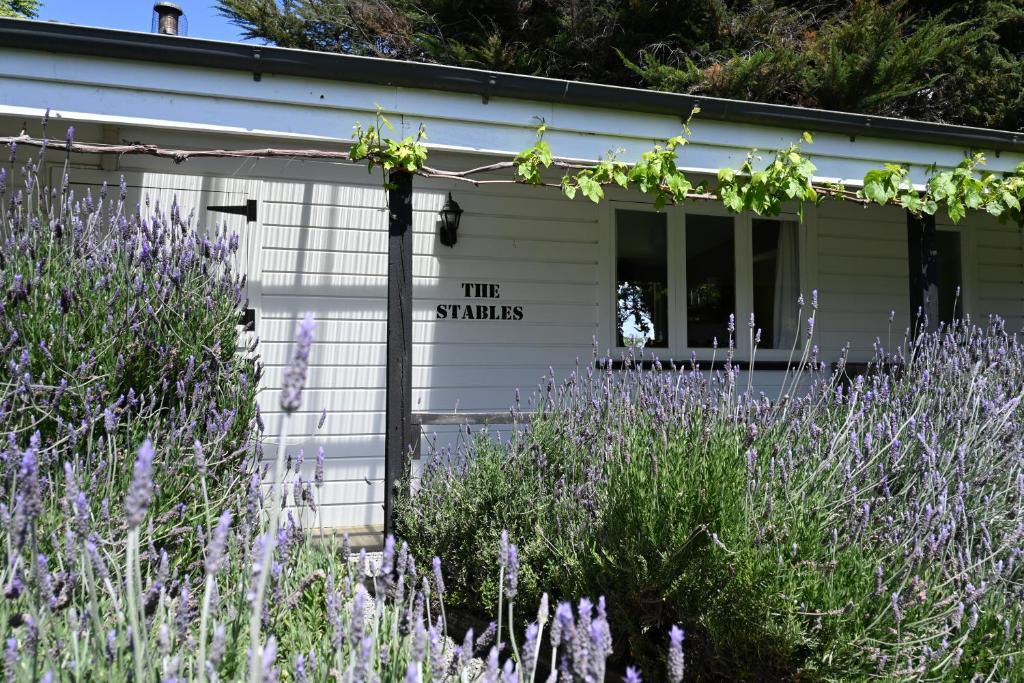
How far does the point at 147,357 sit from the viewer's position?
3025mm

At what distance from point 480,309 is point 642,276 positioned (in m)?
1.50

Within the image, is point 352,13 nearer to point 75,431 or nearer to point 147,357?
point 147,357

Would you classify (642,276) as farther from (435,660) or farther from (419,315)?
(435,660)

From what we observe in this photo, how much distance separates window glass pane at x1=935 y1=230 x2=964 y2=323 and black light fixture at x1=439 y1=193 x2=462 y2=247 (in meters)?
5.01

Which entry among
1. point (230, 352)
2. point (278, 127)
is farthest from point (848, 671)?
point (278, 127)

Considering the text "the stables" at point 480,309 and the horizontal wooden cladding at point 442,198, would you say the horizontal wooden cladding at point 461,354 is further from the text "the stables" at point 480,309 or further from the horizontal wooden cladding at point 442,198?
the horizontal wooden cladding at point 442,198

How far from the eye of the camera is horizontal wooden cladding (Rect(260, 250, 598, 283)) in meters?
5.59

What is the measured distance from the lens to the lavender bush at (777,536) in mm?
2090

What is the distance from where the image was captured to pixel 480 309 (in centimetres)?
593

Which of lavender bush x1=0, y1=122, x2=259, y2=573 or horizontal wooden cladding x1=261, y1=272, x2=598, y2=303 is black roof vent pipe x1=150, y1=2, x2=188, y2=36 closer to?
horizontal wooden cladding x1=261, y1=272, x2=598, y2=303

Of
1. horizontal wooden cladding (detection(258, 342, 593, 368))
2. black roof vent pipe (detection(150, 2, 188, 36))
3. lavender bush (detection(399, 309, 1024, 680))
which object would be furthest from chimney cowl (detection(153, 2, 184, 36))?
lavender bush (detection(399, 309, 1024, 680))

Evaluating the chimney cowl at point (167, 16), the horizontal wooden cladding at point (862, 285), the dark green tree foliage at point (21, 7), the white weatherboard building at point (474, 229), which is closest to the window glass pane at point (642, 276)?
the white weatherboard building at point (474, 229)

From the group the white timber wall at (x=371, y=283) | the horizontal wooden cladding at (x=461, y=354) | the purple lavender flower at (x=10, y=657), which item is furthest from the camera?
the horizontal wooden cladding at (x=461, y=354)

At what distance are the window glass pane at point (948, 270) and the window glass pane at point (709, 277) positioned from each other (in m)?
2.51
